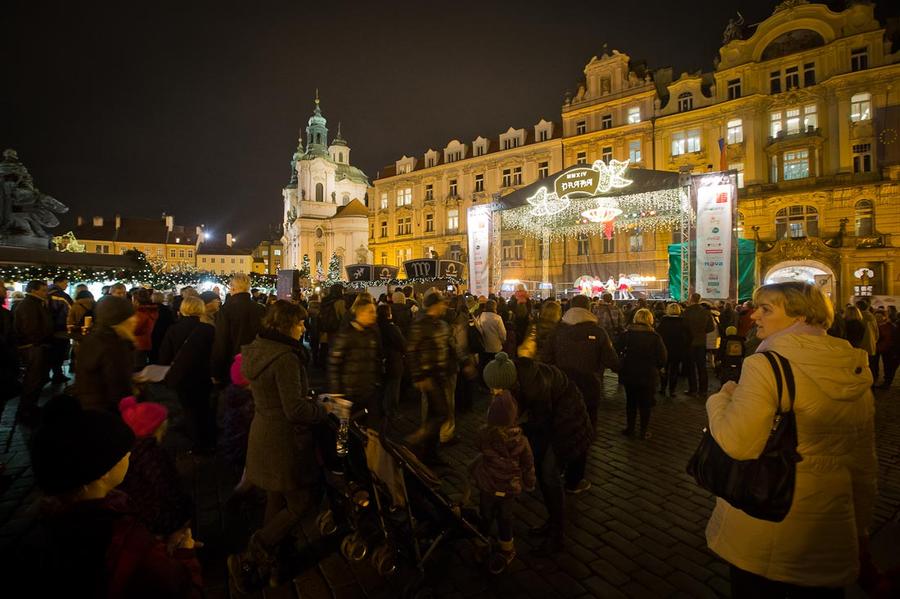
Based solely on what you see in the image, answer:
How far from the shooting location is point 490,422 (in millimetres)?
3291

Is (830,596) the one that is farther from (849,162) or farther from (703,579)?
(849,162)

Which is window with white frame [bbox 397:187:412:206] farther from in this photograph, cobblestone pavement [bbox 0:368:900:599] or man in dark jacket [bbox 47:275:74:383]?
cobblestone pavement [bbox 0:368:900:599]

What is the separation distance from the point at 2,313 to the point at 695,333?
11.0 metres

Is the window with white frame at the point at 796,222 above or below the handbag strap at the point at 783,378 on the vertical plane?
above

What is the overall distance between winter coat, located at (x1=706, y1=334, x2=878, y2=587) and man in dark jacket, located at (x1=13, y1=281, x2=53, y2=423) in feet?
28.6

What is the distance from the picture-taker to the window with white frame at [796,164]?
2702cm

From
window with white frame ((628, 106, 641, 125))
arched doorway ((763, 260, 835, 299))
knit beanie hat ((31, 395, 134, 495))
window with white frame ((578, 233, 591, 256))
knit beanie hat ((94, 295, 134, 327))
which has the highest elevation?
window with white frame ((628, 106, 641, 125))

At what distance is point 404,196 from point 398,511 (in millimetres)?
45638

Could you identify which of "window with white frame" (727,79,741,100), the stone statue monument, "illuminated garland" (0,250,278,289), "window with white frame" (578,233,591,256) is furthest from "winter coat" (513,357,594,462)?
"window with white frame" (727,79,741,100)

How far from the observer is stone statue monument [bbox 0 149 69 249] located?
17938 mm

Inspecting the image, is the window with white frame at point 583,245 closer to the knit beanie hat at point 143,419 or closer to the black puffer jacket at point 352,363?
the black puffer jacket at point 352,363

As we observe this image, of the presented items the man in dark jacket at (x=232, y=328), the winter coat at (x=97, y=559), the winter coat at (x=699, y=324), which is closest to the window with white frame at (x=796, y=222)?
the winter coat at (x=699, y=324)

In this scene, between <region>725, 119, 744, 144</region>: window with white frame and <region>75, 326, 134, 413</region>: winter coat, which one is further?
<region>725, 119, 744, 144</region>: window with white frame

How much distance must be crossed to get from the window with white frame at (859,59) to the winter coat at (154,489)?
36.7 m
